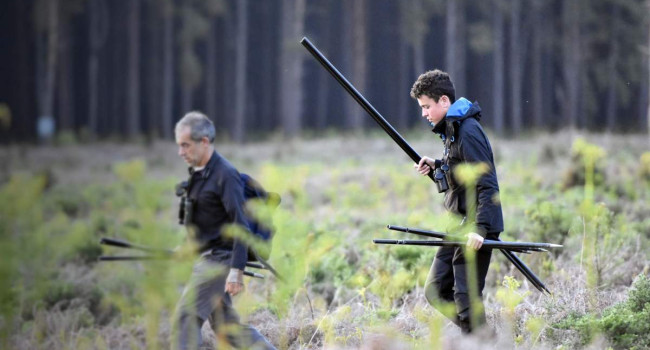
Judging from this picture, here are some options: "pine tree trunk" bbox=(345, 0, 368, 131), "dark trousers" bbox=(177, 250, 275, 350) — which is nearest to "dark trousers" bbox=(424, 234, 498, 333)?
"dark trousers" bbox=(177, 250, 275, 350)

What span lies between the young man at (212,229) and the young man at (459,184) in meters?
1.13

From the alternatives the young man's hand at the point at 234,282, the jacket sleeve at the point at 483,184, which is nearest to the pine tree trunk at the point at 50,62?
the young man's hand at the point at 234,282

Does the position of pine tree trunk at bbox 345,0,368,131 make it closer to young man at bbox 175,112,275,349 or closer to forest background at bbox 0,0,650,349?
forest background at bbox 0,0,650,349

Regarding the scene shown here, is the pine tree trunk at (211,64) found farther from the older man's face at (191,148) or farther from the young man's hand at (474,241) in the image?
the young man's hand at (474,241)

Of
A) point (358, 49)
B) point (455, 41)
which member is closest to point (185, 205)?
point (358, 49)

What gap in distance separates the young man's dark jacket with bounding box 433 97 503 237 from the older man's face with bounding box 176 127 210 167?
1.49m

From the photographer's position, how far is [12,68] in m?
37.8

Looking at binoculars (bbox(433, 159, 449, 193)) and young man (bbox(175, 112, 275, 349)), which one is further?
young man (bbox(175, 112, 275, 349))

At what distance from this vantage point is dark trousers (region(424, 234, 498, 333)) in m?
4.40

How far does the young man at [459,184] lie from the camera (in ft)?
14.0

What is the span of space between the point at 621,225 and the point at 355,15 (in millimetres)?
25890

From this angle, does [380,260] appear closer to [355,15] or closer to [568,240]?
[568,240]

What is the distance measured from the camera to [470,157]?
14.2 ft

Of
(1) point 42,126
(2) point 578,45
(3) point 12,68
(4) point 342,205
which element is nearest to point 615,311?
(4) point 342,205
